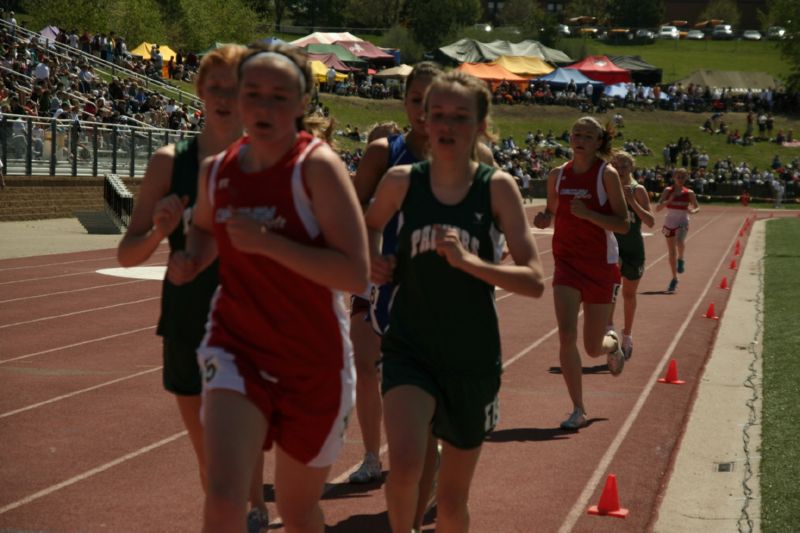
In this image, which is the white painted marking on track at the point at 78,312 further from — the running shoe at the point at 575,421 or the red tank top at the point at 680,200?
the red tank top at the point at 680,200

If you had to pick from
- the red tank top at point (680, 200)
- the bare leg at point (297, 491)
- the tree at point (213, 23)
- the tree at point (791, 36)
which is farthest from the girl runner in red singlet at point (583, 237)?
the tree at point (213, 23)

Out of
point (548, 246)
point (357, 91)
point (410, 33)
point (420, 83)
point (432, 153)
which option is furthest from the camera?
point (410, 33)

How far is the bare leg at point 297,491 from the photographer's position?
403 cm

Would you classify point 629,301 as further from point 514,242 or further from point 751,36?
point 751,36

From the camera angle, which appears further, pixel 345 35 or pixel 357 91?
pixel 345 35

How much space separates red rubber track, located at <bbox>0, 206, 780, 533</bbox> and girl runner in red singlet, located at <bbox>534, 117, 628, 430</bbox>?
659 mm

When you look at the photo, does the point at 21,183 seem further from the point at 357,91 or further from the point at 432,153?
the point at 357,91

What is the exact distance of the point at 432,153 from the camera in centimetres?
473

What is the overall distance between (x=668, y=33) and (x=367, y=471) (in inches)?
5196

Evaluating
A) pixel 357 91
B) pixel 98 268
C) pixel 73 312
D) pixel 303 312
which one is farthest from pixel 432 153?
pixel 357 91

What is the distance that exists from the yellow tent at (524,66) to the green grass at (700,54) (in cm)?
3392

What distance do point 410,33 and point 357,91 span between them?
144ft

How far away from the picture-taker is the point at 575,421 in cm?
884

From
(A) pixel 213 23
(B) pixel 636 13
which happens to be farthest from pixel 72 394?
(B) pixel 636 13
